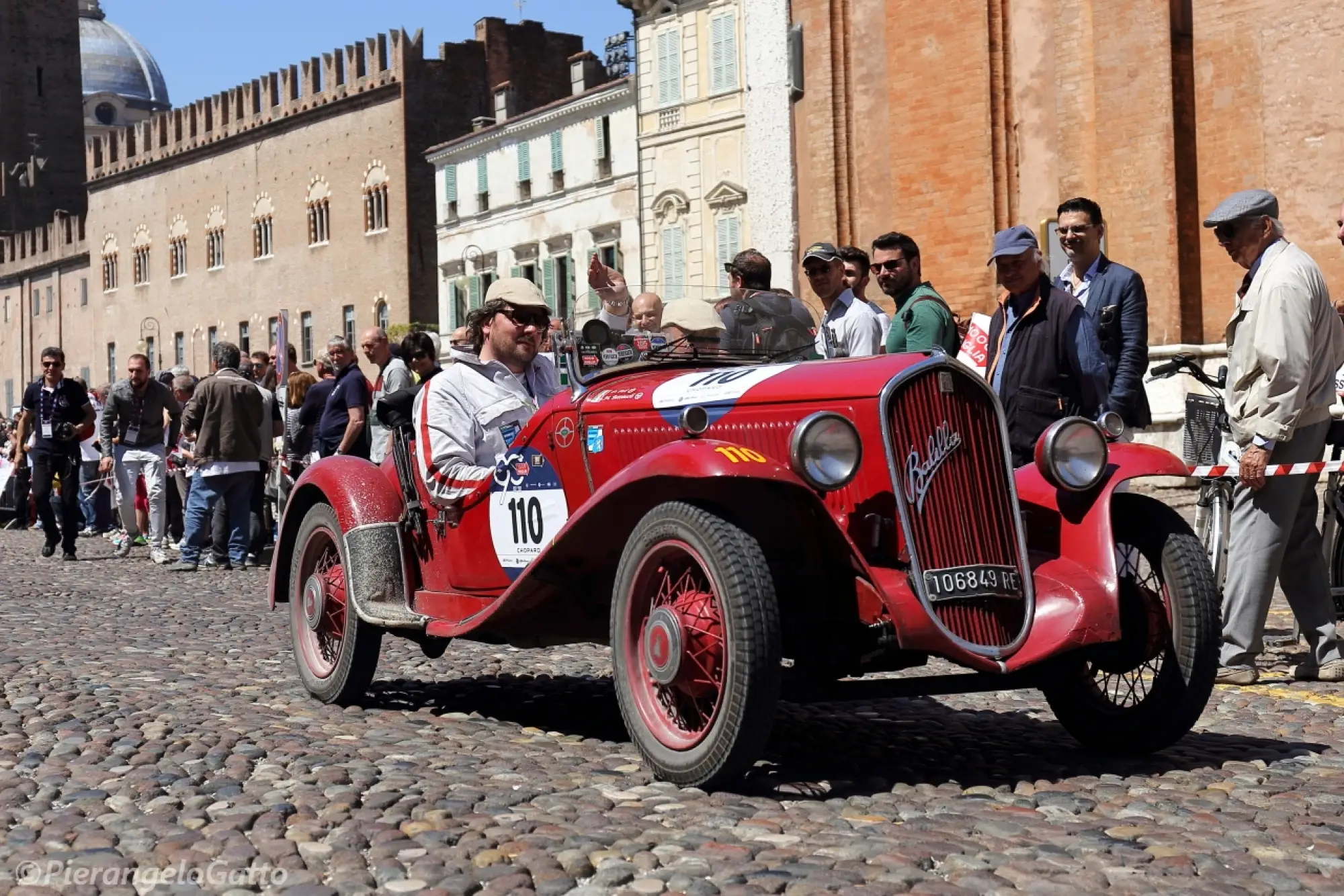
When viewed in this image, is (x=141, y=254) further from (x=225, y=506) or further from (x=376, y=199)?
(x=225, y=506)

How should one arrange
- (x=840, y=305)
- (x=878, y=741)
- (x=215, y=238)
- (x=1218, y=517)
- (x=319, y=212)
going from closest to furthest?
(x=878, y=741) → (x=840, y=305) → (x=1218, y=517) → (x=319, y=212) → (x=215, y=238)

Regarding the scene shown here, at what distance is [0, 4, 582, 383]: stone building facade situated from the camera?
6247 cm

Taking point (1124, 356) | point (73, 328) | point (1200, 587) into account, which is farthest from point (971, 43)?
point (73, 328)

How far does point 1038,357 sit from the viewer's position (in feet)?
23.5

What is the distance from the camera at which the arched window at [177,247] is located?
75.9 metres

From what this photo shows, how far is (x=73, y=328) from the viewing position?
85.5m

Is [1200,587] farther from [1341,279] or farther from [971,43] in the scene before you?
[971,43]

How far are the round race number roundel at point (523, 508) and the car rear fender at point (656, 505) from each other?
0.15m

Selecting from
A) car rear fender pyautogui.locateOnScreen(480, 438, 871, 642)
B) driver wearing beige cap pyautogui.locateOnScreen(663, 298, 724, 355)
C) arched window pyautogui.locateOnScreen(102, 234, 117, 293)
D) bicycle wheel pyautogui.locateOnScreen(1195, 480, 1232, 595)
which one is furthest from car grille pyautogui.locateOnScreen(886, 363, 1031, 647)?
arched window pyautogui.locateOnScreen(102, 234, 117, 293)

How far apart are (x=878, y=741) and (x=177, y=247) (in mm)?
73400

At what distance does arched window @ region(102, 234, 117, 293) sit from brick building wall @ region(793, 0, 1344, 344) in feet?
179

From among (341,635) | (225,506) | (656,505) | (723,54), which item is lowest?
(341,635)

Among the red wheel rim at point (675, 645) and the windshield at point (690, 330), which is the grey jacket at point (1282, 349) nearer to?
the windshield at point (690, 330)

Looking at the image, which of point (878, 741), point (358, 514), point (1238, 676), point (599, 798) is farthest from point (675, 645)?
point (1238, 676)
